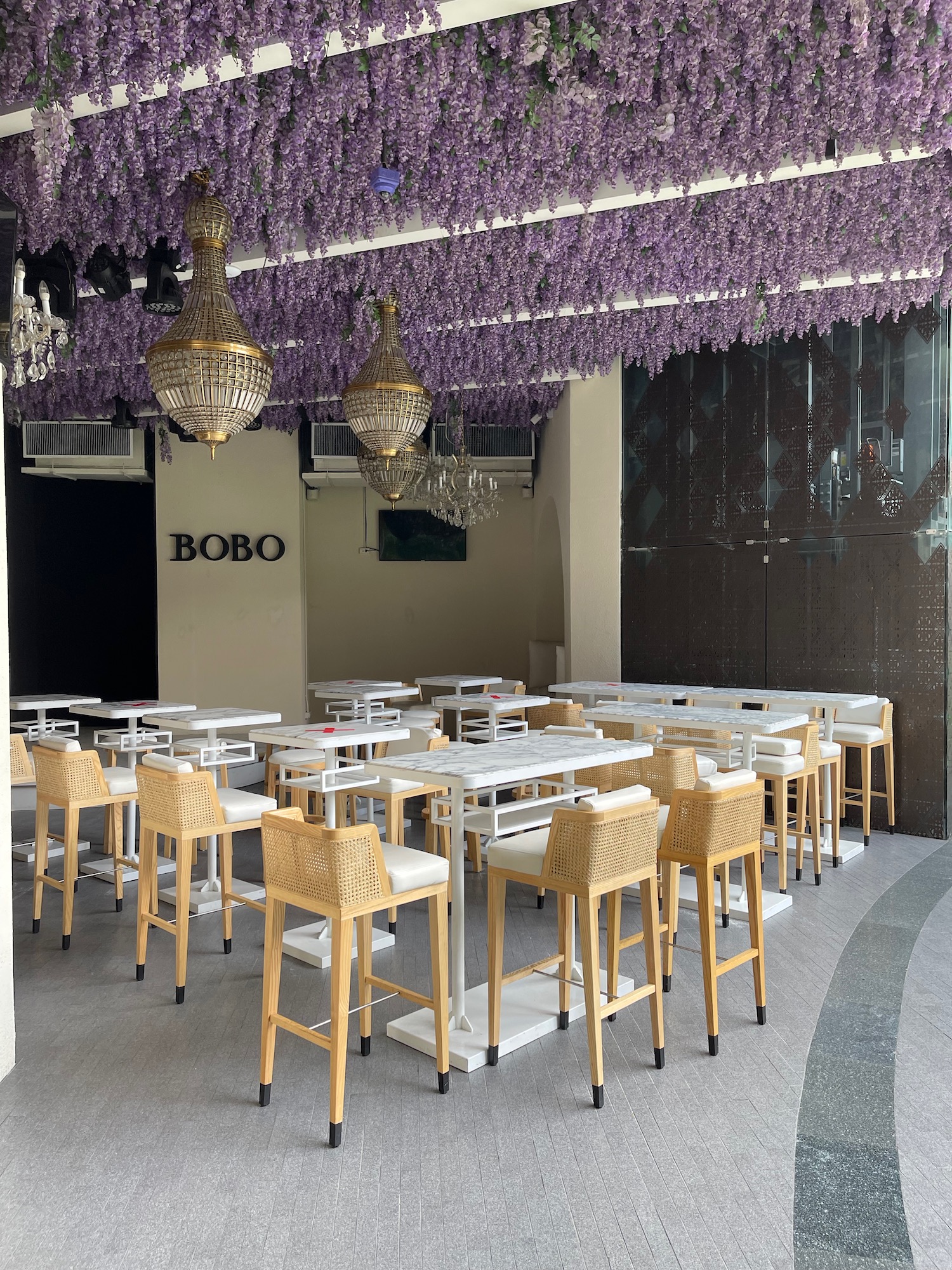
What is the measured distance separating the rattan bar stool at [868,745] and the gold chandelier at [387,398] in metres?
3.15

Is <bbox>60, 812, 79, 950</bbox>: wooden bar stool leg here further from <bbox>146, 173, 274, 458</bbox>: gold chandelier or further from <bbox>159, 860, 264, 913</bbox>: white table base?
<bbox>146, 173, 274, 458</bbox>: gold chandelier

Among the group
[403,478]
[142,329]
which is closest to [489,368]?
[403,478]

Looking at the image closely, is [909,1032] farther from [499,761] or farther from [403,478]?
[403,478]

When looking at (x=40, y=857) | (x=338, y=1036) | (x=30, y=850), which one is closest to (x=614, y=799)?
(x=338, y=1036)

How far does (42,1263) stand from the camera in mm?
1903

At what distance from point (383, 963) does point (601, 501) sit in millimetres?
4567

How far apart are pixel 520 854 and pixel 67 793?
219cm

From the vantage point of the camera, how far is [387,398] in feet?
13.3

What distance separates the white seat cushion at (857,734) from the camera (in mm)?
5535

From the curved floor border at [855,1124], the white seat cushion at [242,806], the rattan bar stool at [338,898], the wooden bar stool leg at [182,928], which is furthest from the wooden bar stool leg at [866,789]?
the wooden bar stool leg at [182,928]

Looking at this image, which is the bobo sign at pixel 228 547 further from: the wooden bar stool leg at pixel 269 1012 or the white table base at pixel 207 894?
the wooden bar stool leg at pixel 269 1012

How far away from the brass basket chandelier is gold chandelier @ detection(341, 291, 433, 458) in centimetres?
9

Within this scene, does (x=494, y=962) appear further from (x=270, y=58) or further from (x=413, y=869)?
(x=270, y=58)

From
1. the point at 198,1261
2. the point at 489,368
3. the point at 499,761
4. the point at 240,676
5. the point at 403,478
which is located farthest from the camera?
the point at 240,676
